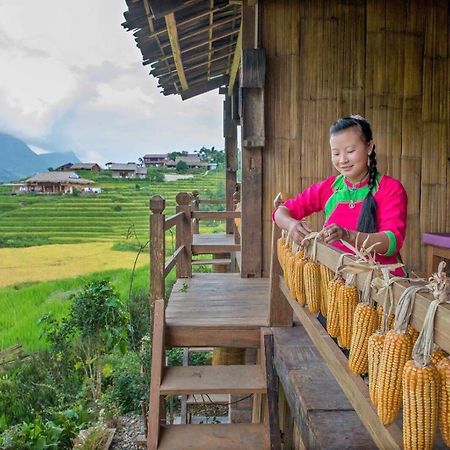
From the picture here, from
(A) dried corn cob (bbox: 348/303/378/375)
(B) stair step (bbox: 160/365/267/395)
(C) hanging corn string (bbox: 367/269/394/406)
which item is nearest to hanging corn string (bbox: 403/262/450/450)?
(C) hanging corn string (bbox: 367/269/394/406)

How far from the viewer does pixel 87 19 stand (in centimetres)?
6309

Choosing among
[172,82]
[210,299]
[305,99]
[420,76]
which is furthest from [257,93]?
[172,82]

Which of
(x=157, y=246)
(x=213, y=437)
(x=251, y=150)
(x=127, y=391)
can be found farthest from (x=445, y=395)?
(x=127, y=391)

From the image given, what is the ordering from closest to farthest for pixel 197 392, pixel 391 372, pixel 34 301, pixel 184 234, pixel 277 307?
pixel 391 372 → pixel 197 392 → pixel 277 307 → pixel 184 234 → pixel 34 301

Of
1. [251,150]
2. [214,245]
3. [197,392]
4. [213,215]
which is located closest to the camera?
[197,392]

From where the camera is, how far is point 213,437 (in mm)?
2467

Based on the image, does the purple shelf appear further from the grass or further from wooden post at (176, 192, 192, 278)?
the grass

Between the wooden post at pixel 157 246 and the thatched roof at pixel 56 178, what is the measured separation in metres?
25.9

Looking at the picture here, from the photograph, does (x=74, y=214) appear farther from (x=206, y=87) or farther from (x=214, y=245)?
(x=214, y=245)

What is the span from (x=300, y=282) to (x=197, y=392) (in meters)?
1.03

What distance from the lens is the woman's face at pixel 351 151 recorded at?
1728mm

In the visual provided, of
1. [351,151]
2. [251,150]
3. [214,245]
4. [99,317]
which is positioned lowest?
[99,317]

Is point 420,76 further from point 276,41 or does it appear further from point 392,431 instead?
point 392,431

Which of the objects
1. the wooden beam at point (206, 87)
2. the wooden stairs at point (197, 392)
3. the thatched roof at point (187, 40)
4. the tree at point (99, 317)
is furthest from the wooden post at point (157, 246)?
the wooden beam at point (206, 87)
